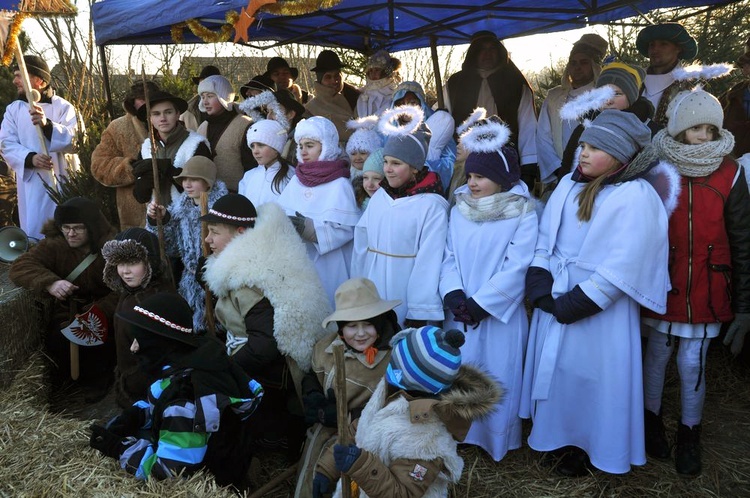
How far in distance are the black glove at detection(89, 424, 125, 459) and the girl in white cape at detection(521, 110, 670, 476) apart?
6.91ft

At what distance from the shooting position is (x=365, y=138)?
15.4 ft

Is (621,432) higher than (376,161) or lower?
lower

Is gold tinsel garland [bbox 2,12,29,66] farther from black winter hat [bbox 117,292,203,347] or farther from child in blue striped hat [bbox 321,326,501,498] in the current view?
child in blue striped hat [bbox 321,326,501,498]

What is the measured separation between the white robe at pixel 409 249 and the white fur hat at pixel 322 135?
2.30ft

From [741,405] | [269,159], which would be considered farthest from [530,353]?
[269,159]

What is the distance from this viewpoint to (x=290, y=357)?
3451mm

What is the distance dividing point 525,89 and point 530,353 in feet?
9.45

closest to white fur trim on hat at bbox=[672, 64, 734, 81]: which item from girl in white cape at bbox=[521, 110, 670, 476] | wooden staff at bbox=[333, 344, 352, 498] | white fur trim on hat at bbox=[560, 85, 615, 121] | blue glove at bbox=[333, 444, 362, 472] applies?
white fur trim on hat at bbox=[560, 85, 615, 121]

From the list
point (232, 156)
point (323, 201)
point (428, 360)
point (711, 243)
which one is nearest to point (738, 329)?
point (711, 243)

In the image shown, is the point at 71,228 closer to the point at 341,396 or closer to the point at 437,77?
the point at 341,396

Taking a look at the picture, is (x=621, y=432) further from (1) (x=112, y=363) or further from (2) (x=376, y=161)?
(1) (x=112, y=363)

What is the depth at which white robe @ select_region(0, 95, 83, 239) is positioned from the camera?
6.58 m

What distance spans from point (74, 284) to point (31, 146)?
118 inches

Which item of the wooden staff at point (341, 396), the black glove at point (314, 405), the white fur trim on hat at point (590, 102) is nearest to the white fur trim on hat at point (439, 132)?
the white fur trim on hat at point (590, 102)
